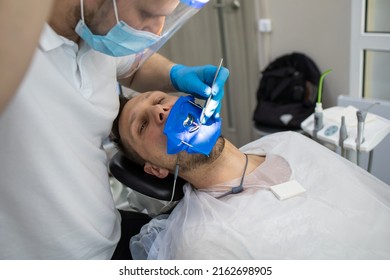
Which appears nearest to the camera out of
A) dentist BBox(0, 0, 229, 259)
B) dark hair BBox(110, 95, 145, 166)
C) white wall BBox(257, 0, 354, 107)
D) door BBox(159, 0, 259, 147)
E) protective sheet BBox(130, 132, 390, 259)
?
dentist BBox(0, 0, 229, 259)

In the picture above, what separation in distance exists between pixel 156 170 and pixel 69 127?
437 millimetres

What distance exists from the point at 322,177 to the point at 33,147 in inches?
36.7

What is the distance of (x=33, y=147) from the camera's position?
938 mm

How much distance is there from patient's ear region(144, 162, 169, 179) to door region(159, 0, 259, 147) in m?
1.97

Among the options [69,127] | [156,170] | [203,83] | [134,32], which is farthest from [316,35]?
[69,127]

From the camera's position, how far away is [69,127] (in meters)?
1.01

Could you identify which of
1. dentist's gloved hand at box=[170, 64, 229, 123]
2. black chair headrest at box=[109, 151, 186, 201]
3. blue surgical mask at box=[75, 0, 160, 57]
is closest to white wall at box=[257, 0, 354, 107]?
dentist's gloved hand at box=[170, 64, 229, 123]

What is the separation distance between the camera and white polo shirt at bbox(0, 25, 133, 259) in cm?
93

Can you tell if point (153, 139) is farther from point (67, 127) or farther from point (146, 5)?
point (146, 5)

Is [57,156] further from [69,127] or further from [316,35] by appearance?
[316,35]

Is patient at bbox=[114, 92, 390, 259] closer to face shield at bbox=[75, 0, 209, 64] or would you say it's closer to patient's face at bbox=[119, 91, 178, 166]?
patient's face at bbox=[119, 91, 178, 166]

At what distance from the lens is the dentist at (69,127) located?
0.92 meters

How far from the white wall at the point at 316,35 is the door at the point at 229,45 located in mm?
101

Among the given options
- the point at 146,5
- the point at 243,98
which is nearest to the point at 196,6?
the point at 146,5
